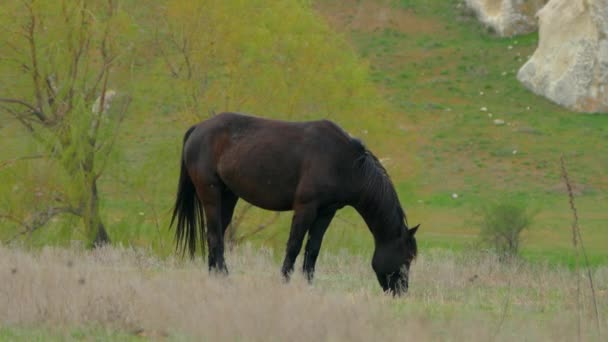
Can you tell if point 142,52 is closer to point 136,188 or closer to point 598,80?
point 136,188

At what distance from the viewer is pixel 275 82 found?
19.3 meters

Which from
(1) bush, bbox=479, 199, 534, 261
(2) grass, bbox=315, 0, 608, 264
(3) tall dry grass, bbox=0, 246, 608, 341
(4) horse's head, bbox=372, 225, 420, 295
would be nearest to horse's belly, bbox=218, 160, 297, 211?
(3) tall dry grass, bbox=0, 246, 608, 341

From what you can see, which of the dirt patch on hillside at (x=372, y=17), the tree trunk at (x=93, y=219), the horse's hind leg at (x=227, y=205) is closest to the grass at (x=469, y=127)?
the dirt patch on hillside at (x=372, y=17)

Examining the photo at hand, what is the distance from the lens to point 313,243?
11.8 metres

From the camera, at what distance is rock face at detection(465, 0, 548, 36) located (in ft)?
148

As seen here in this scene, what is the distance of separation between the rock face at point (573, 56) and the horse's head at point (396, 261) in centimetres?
2729

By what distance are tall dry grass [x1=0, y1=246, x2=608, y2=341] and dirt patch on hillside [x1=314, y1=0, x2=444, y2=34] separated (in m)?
35.0

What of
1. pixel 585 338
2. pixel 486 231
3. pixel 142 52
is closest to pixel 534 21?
pixel 486 231

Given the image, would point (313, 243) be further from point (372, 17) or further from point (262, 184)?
point (372, 17)

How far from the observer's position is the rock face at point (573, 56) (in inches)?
1469

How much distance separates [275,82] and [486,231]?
6.17m

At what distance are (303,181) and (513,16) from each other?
3527 centimetres

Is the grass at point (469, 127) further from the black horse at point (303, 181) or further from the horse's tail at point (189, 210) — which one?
the black horse at point (303, 181)

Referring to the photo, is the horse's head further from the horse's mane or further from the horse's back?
the horse's back
